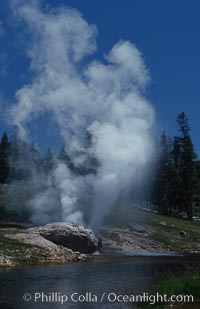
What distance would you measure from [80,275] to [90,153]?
149 feet

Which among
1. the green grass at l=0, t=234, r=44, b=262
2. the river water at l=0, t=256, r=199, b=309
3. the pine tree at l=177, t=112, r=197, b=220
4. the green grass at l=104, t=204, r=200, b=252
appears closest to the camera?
the river water at l=0, t=256, r=199, b=309

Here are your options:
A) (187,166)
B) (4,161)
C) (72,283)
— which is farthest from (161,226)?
(72,283)

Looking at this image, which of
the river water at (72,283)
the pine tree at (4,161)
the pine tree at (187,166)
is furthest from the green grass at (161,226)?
the pine tree at (4,161)

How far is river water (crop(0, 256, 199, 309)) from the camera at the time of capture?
2497 centimetres

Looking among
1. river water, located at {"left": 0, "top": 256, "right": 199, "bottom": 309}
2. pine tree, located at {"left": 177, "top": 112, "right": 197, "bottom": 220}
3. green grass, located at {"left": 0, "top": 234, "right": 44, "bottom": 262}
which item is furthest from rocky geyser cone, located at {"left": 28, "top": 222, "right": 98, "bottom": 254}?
pine tree, located at {"left": 177, "top": 112, "right": 197, "bottom": 220}

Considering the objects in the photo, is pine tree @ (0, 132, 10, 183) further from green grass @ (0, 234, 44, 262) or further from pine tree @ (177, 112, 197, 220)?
green grass @ (0, 234, 44, 262)

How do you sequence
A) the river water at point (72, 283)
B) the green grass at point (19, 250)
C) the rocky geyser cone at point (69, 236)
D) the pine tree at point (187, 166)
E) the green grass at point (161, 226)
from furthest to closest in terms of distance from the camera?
the pine tree at point (187, 166), the green grass at point (161, 226), the rocky geyser cone at point (69, 236), the green grass at point (19, 250), the river water at point (72, 283)

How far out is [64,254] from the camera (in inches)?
2055

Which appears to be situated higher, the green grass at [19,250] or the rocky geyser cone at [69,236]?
the rocky geyser cone at [69,236]

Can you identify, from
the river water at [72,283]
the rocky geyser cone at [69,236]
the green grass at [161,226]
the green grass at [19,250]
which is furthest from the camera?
the green grass at [161,226]

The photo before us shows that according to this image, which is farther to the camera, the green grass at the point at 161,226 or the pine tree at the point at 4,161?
the pine tree at the point at 4,161

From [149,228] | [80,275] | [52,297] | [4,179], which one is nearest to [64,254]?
[80,275]

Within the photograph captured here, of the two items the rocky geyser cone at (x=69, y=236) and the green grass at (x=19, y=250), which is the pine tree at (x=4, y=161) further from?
the green grass at (x=19, y=250)

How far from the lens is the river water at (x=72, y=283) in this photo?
24969 mm
